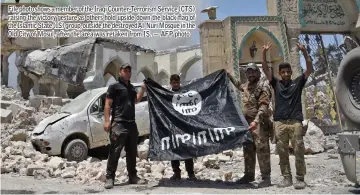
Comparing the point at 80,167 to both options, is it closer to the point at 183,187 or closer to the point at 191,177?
the point at 191,177

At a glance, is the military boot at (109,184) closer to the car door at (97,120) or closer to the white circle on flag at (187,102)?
the white circle on flag at (187,102)

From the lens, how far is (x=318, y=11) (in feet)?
47.0

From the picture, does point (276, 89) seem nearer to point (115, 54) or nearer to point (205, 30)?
point (205, 30)

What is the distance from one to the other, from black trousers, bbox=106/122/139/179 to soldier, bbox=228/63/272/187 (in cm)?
167

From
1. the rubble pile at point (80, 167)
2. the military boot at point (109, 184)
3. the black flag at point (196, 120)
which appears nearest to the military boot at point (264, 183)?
the black flag at point (196, 120)

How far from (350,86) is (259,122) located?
129 cm

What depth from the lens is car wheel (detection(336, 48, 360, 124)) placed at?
15.1ft

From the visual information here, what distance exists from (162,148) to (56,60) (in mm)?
18487

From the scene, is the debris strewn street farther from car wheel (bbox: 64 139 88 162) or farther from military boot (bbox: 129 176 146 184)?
car wheel (bbox: 64 139 88 162)

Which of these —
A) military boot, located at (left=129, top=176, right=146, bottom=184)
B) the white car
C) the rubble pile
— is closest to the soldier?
the rubble pile

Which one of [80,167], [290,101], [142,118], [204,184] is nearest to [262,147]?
[290,101]

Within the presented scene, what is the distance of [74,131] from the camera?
→ 25.9ft

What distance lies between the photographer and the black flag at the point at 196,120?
5242 mm

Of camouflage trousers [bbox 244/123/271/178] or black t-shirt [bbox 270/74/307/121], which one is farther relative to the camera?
camouflage trousers [bbox 244/123/271/178]
